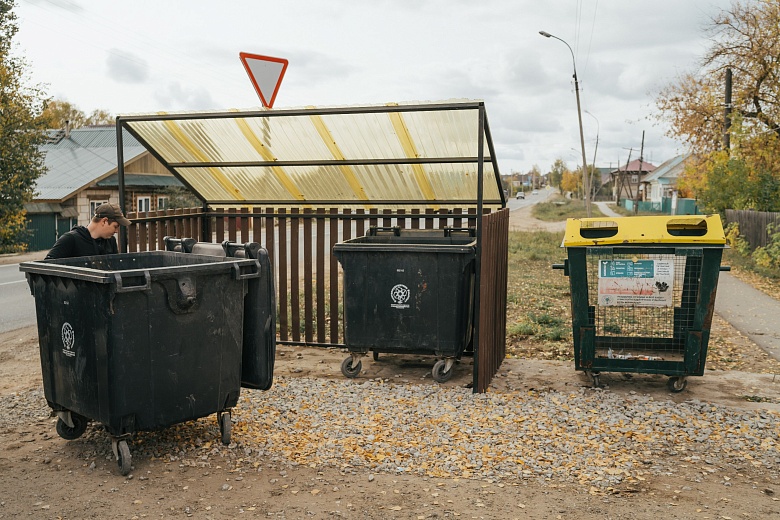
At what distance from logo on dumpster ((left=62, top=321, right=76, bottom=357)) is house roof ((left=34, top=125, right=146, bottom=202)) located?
22.3m

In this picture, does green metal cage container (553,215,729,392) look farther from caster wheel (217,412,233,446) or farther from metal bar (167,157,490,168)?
caster wheel (217,412,233,446)

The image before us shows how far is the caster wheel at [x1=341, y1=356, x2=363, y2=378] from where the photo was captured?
6648 mm

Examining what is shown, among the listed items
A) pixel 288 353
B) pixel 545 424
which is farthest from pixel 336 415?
pixel 288 353

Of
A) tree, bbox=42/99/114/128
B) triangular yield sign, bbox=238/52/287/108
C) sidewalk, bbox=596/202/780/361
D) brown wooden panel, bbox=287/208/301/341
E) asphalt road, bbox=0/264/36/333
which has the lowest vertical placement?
asphalt road, bbox=0/264/36/333

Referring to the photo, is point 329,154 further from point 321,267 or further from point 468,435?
point 468,435

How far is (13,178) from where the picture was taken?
2202cm

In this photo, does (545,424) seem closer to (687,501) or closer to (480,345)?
(480,345)

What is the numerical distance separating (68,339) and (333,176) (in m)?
3.65

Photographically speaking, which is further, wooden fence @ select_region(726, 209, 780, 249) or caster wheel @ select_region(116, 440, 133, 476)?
wooden fence @ select_region(726, 209, 780, 249)

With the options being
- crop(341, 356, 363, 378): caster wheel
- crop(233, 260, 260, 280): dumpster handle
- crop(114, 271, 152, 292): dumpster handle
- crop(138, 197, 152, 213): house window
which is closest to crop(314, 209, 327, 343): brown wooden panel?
crop(341, 356, 363, 378): caster wheel

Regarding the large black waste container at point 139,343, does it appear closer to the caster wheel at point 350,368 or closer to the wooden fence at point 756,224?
the caster wheel at point 350,368

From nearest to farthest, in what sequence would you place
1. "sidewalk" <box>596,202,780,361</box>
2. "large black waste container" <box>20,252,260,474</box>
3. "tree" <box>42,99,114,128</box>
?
"large black waste container" <box>20,252,260,474</box> → "sidewalk" <box>596,202,780,361</box> → "tree" <box>42,99,114,128</box>

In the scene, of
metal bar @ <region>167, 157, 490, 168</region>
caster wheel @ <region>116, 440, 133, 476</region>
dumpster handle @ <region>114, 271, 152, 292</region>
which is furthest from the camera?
metal bar @ <region>167, 157, 490, 168</region>

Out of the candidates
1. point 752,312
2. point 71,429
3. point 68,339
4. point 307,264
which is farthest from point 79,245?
point 752,312
